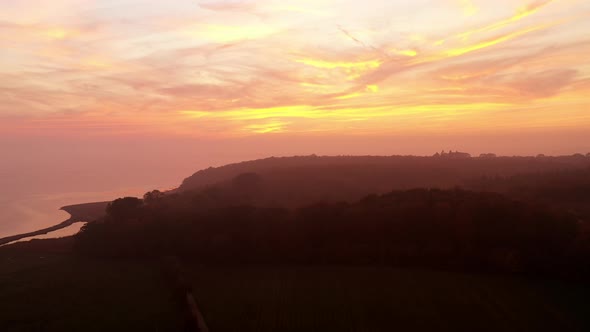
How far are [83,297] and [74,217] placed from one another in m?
56.7

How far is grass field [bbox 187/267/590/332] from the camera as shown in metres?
23.5

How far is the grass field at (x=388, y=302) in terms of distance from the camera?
77.1ft

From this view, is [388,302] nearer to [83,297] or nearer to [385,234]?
[385,234]

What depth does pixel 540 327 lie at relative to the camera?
2275 cm

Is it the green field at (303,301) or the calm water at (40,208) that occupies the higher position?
the calm water at (40,208)

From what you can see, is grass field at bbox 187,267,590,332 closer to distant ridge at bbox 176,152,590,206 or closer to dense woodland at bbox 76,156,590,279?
dense woodland at bbox 76,156,590,279

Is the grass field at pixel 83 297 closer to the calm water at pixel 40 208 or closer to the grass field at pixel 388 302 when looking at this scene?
the grass field at pixel 388 302

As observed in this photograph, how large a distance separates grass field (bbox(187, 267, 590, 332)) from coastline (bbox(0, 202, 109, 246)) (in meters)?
43.2

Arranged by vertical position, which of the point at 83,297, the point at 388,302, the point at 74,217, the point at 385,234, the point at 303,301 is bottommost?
the point at 388,302

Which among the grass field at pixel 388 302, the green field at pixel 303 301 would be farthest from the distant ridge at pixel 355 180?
the grass field at pixel 388 302

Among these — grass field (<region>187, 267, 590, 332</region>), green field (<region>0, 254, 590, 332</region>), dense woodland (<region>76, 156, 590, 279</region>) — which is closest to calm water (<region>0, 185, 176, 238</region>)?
dense woodland (<region>76, 156, 590, 279</region>)

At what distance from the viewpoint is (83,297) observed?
99.0 feet

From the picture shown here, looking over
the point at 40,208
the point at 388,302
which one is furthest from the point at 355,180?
the point at 40,208

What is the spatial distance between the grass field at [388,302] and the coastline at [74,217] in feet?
142
